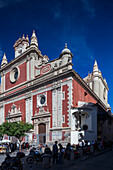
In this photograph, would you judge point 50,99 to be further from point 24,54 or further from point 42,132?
point 24,54

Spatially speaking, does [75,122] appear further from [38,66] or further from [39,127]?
[38,66]

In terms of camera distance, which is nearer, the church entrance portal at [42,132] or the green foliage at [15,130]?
the green foliage at [15,130]

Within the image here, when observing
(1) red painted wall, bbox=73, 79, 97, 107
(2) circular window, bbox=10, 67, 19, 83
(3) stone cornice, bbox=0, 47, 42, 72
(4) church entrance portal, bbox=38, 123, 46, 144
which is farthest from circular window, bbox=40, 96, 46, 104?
(2) circular window, bbox=10, 67, 19, 83

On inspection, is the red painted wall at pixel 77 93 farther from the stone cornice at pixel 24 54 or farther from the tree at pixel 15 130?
the stone cornice at pixel 24 54

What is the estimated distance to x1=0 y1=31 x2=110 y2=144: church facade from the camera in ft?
71.5

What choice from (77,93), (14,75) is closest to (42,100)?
(77,93)

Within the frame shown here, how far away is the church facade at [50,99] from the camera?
858 inches

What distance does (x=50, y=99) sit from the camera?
24250 millimetres

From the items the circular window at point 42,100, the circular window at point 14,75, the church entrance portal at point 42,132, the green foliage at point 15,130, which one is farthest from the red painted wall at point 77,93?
the circular window at point 14,75

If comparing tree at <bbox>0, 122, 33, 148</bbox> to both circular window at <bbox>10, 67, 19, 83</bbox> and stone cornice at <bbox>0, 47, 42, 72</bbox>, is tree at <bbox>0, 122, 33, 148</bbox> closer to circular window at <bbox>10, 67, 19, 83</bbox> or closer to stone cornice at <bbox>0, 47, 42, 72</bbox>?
circular window at <bbox>10, 67, 19, 83</bbox>

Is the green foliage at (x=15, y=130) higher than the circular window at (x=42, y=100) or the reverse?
the reverse

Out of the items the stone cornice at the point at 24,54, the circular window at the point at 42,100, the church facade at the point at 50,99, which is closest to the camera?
the church facade at the point at 50,99

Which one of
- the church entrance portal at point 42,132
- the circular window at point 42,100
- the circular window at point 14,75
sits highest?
the circular window at point 14,75

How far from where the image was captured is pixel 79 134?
21.2 m
